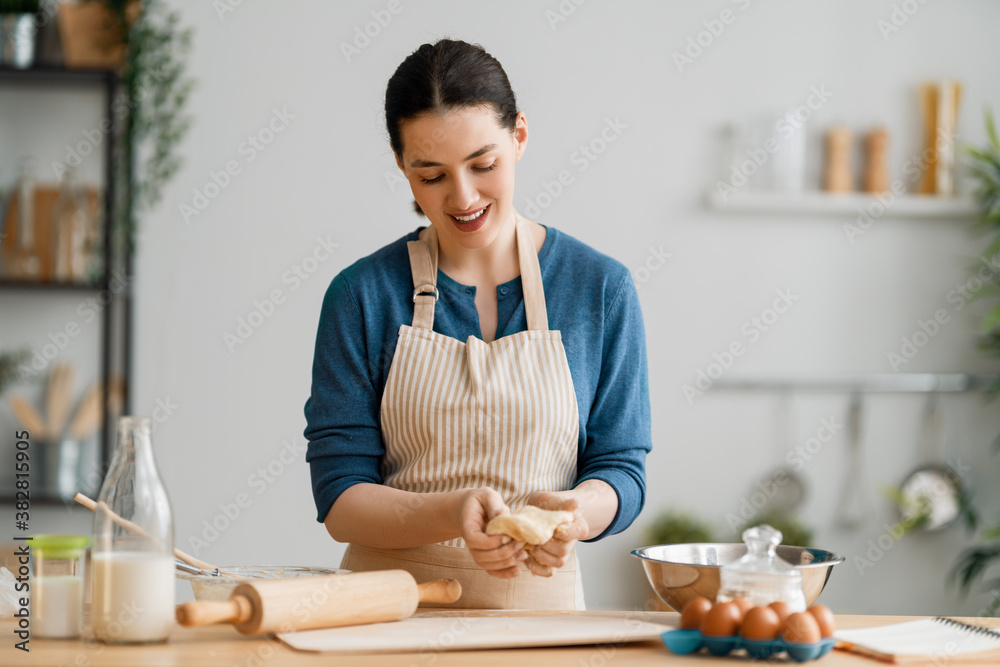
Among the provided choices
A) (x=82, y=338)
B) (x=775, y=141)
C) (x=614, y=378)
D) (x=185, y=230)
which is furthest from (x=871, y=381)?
(x=82, y=338)

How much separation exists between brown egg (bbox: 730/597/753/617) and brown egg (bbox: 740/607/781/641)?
0.01m

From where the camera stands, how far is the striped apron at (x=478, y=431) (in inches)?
60.6

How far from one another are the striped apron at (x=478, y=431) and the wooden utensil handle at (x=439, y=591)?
0.19 meters

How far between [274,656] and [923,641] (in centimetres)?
76

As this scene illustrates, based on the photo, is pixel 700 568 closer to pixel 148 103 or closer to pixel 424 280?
pixel 424 280

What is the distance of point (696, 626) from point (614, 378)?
55 cm

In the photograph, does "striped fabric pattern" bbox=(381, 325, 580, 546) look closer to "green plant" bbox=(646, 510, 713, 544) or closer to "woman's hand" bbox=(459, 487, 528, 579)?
"woman's hand" bbox=(459, 487, 528, 579)

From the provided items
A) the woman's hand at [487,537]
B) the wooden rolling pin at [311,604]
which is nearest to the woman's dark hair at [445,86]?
the woman's hand at [487,537]

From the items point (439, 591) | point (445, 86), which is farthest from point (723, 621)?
point (445, 86)

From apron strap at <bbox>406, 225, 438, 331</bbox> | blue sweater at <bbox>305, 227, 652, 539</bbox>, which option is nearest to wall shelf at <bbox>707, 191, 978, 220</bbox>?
blue sweater at <bbox>305, 227, 652, 539</bbox>

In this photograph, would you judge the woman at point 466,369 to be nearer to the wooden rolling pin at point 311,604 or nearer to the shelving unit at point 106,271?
the wooden rolling pin at point 311,604

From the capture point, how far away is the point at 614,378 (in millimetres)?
1619

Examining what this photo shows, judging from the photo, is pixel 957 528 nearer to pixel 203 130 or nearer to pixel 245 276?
pixel 245 276

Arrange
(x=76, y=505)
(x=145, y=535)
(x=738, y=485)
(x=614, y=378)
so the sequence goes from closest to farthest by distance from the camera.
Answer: (x=145, y=535) → (x=614, y=378) → (x=76, y=505) → (x=738, y=485)
